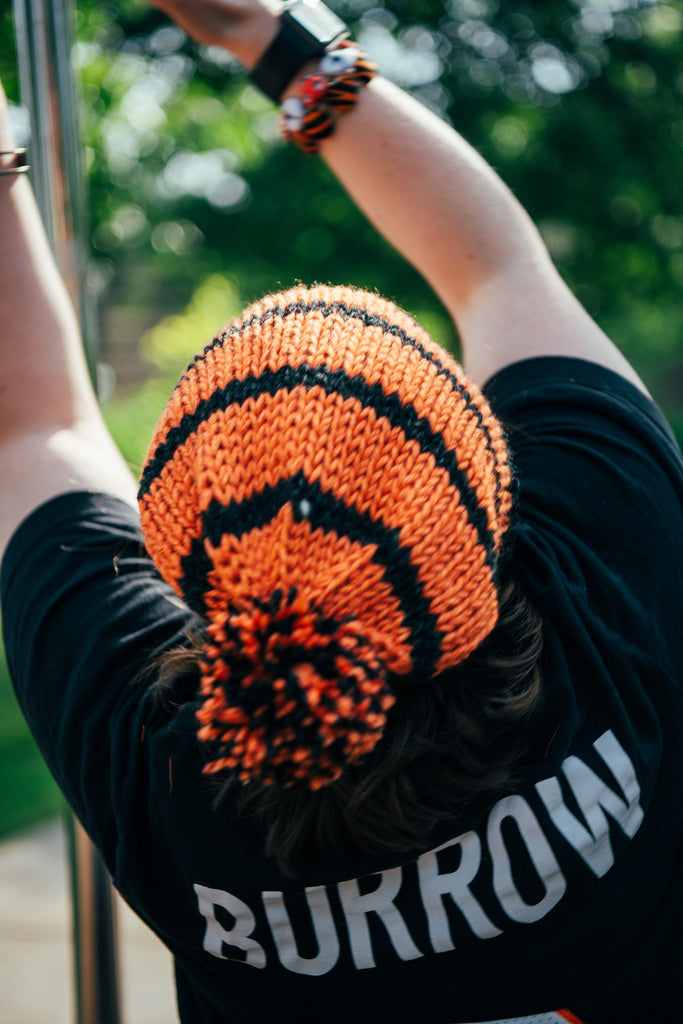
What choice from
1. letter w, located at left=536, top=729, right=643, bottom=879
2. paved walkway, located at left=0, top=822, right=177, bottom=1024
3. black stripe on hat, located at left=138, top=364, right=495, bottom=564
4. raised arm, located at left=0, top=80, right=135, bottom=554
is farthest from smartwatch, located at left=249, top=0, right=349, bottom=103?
paved walkway, located at left=0, top=822, right=177, bottom=1024

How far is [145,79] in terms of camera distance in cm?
728

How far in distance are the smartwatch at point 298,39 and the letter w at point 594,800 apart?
3.24 feet

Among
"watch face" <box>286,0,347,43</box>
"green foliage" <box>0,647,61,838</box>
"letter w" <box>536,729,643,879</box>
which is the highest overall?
"watch face" <box>286,0,347,43</box>

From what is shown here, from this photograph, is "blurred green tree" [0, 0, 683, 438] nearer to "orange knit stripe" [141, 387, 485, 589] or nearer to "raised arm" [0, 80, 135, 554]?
"raised arm" [0, 80, 135, 554]

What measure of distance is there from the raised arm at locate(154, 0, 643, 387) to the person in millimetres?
54

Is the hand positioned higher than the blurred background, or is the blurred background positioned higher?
the hand

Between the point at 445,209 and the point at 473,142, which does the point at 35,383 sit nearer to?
the point at 445,209

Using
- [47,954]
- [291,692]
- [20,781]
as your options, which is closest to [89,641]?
[291,692]

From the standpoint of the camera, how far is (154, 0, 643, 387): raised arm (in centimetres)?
117

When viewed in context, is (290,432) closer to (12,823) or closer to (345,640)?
(345,640)

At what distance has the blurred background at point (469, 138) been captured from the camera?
7727 mm

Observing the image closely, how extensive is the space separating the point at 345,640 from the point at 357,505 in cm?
11

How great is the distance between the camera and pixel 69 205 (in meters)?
1.59

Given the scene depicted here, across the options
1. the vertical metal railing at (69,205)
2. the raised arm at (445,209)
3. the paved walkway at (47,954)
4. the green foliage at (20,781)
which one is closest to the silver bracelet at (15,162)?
the raised arm at (445,209)
